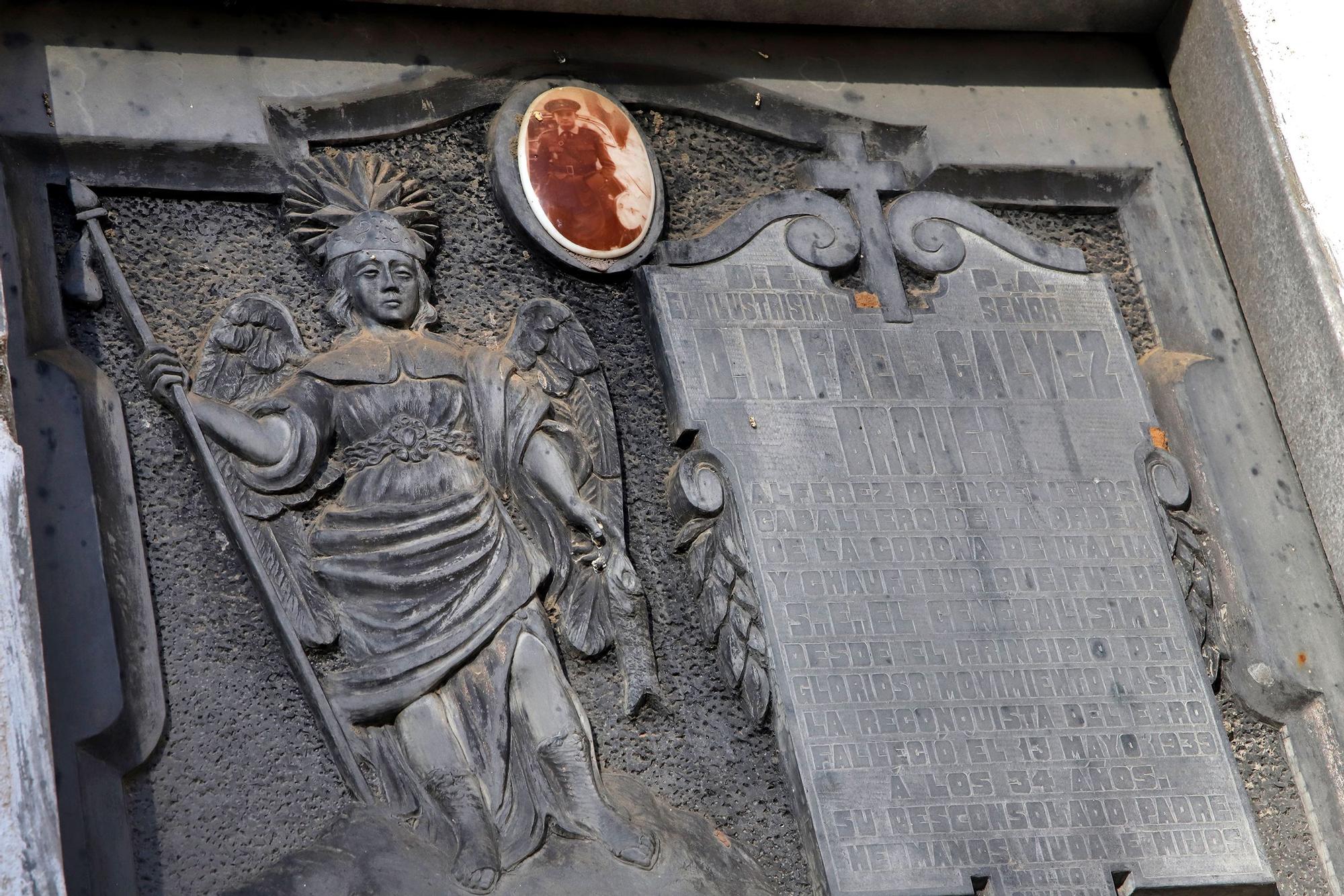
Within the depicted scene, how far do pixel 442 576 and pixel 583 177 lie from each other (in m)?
1.25

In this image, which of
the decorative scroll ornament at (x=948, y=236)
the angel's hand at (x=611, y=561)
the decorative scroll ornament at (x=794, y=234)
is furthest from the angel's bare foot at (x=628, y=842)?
the decorative scroll ornament at (x=948, y=236)

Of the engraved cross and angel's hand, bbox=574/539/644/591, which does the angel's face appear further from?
the engraved cross

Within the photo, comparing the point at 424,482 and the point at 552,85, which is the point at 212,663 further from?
the point at 552,85

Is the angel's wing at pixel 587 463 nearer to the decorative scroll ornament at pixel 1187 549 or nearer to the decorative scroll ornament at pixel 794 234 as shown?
the decorative scroll ornament at pixel 794 234

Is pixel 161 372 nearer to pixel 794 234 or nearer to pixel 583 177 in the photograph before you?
pixel 583 177

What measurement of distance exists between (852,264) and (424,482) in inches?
54.8

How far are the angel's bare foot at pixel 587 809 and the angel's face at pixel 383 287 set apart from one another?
3.85 feet

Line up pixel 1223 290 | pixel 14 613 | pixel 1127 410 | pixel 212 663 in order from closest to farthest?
1. pixel 14 613
2. pixel 212 663
3. pixel 1127 410
4. pixel 1223 290

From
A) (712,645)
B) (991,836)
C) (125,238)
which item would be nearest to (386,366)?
(125,238)

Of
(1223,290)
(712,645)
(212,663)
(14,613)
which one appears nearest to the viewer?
(14,613)

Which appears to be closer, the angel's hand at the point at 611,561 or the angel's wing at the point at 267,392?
the angel's wing at the point at 267,392

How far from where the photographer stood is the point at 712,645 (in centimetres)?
464

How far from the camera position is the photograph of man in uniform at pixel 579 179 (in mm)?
5004

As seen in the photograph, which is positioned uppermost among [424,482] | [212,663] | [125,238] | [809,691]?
[125,238]
